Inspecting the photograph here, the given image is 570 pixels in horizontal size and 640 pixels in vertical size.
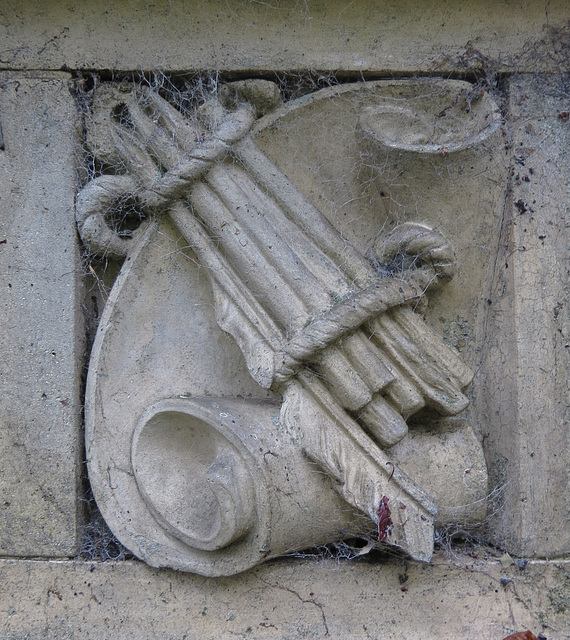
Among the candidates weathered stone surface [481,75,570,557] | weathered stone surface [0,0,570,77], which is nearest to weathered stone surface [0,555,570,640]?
weathered stone surface [481,75,570,557]

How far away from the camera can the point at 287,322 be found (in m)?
1.77

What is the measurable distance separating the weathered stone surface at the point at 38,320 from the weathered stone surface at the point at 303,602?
14 centimetres

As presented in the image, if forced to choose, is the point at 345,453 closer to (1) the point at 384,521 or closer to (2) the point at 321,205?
(1) the point at 384,521

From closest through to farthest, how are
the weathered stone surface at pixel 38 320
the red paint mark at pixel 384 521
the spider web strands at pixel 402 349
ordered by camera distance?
1. the red paint mark at pixel 384 521
2. the spider web strands at pixel 402 349
3. the weathered stone surface at pixel 38 320

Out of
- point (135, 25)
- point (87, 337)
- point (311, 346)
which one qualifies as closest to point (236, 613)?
point (311, 346)

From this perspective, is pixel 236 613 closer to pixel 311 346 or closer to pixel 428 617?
pixel 428 617

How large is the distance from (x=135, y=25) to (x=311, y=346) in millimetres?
1011

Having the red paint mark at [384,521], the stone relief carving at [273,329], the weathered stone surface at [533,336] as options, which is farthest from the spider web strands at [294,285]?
the weathered stone surface at [533,336]

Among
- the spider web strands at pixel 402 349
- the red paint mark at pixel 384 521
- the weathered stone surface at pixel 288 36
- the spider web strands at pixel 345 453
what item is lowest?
the red paint mark at pixel 384 521

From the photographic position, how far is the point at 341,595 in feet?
5.85

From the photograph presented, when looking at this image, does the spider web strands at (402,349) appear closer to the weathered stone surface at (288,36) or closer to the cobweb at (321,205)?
the cobweb at (321,205)

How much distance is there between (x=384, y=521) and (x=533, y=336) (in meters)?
0.63

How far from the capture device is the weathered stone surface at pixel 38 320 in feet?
6.10

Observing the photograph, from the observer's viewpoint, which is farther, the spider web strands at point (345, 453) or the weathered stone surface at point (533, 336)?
the weathered stone surface at point (533, 336)
